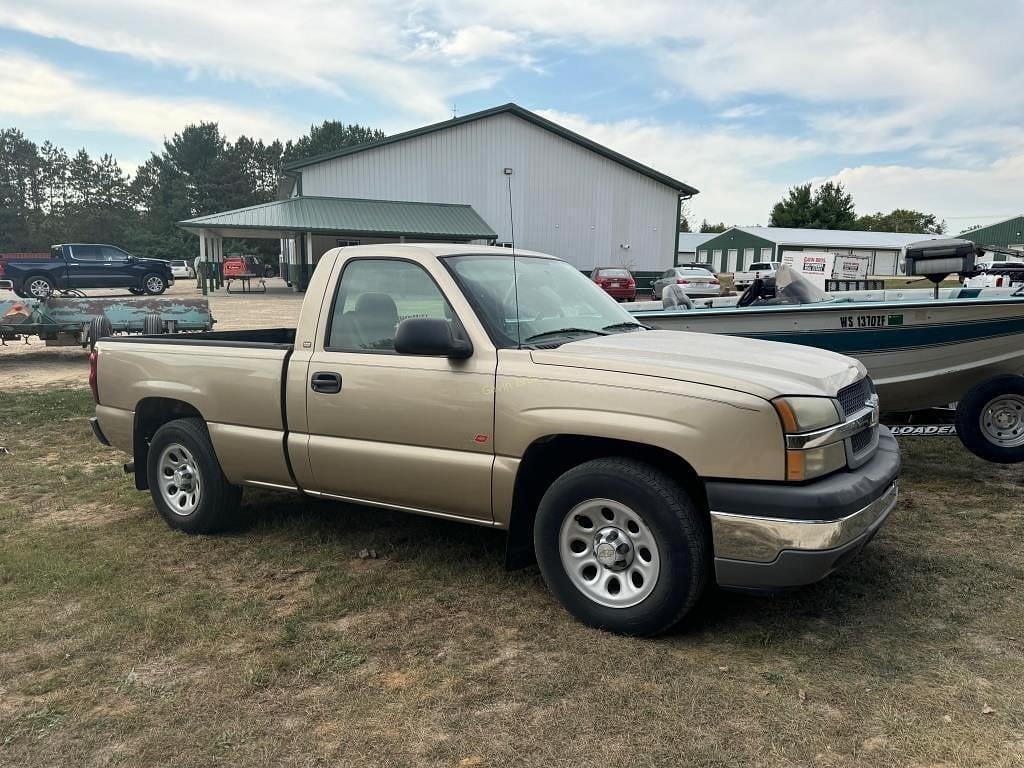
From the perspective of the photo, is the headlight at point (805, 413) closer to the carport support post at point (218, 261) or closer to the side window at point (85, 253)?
the side window at point (85, 253)

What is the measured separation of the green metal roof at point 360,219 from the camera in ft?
101

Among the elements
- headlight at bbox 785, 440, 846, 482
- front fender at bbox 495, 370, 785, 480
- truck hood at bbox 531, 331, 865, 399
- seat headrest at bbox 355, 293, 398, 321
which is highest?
seat headrest at bbox 355, 293, 398, 321

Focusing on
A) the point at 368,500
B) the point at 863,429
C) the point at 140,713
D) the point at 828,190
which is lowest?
the point at 140,713

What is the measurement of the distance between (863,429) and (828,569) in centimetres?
79

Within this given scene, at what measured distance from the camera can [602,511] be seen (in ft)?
11.5

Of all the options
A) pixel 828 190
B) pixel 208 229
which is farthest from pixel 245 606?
pixel 828 190

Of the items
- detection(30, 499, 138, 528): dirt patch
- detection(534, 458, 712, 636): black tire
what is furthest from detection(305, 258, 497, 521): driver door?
detection(30, 499, 138, 528): dirt patch

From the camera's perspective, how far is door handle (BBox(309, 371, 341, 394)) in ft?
13.7

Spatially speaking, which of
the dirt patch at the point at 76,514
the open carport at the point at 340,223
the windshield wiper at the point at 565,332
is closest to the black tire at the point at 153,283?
the open carport at the point at 340,223

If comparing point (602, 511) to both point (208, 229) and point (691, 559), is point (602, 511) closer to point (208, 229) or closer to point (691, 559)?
point (691, 559)

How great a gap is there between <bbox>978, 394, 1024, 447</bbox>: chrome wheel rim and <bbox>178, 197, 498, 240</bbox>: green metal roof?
90.1 feet

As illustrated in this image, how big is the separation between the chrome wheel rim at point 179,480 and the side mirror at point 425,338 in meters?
2.15

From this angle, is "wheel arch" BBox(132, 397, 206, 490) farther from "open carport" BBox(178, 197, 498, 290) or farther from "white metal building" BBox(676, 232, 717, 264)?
"white metal building" BBox(676, 232, 717, 264)

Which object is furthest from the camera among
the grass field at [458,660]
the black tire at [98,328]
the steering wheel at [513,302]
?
the black tire at [98,328]
